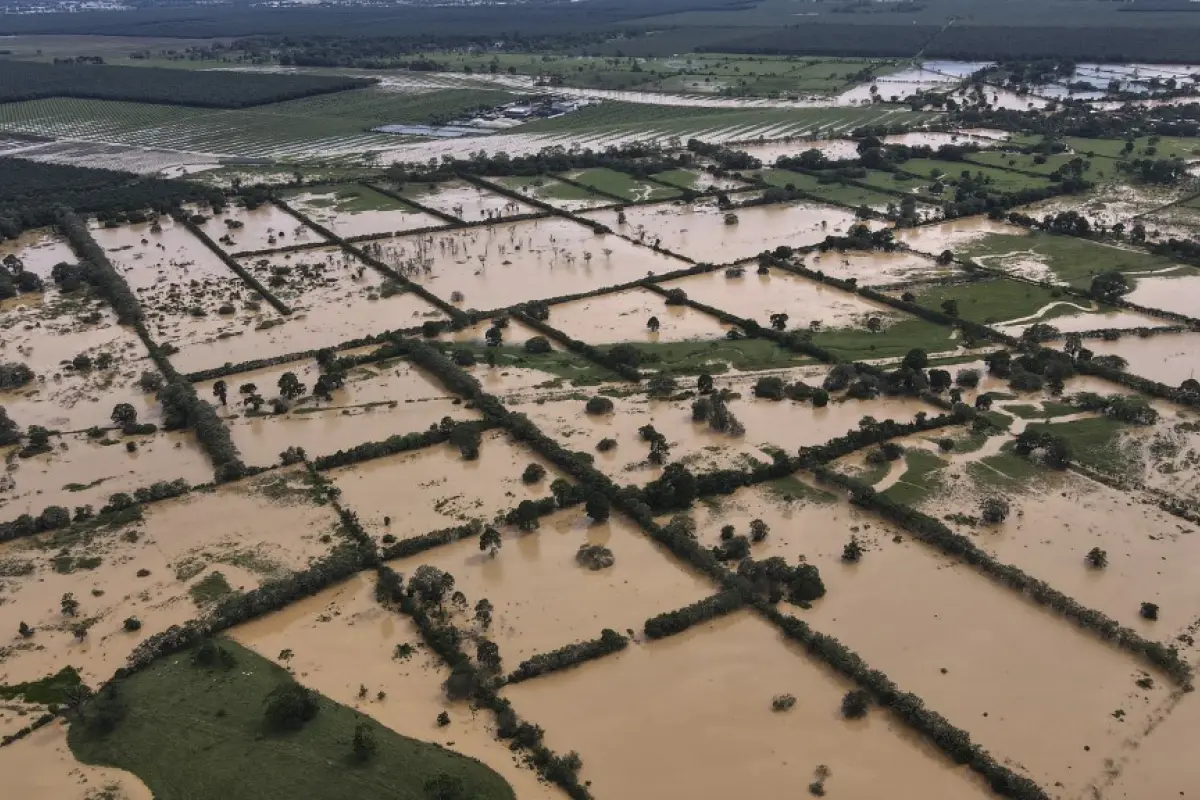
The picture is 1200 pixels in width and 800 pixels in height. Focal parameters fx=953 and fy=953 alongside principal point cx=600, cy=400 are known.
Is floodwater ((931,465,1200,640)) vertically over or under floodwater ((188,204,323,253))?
under

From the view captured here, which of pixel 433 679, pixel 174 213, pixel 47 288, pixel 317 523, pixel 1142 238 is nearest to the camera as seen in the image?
pixel 433 679

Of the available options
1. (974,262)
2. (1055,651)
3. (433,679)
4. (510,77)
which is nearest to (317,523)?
(433,679)

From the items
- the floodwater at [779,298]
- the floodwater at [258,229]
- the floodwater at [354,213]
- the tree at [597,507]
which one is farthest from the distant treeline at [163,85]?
the tree at [597,507]

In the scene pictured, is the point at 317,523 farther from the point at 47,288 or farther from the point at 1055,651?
the point at 47,288

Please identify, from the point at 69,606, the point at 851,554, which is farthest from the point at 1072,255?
the point at 69,606

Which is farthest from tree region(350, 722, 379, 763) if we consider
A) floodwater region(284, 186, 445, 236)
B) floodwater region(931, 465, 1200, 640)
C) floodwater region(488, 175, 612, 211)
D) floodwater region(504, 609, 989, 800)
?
floodwater region(488, 175, 612, 211)

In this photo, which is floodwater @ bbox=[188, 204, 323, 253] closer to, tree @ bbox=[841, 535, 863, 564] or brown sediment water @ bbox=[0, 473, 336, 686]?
brown sediment water @ bbox=[0, 473, 336, 686]

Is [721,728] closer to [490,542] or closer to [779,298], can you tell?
[490,542]
